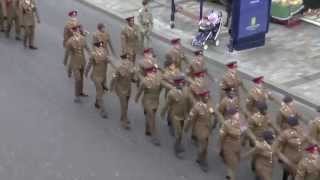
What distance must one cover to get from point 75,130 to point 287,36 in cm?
771

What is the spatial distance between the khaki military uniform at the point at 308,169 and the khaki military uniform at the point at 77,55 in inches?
231

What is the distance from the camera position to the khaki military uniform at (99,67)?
15047mm

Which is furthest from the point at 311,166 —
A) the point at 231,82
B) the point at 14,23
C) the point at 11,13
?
the point at 14,23

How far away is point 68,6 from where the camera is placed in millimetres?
22281

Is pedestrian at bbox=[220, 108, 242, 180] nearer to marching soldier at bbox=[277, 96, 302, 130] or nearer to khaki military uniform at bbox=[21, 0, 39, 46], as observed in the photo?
marching soldier at bbox=[277, 96, 302, 130]

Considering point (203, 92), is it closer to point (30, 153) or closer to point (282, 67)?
point (30, 153)

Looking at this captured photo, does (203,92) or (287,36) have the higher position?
(203,92)

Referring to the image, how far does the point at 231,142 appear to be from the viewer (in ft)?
40.7

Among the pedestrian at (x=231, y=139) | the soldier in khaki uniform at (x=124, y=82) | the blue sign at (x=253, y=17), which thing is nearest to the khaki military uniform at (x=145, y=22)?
the blue sign at (x=253, y=17)

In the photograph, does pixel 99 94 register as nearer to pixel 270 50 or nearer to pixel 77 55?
pixel 77 55

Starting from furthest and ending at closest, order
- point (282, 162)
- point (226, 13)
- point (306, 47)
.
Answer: point (226, 13) < point (306, 47) < point (282, 162)

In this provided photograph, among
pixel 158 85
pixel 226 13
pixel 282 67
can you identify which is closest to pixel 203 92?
pixel 158 85

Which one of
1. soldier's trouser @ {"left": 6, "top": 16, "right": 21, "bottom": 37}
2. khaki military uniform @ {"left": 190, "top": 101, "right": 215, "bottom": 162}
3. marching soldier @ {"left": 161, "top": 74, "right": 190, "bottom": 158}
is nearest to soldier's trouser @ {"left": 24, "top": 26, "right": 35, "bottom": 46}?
soldier's trouser @ {"left": 6, "top": 16, "right": 21, "bottom": 37}

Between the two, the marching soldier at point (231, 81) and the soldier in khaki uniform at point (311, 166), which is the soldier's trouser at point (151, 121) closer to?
the marching soldier at point (231, 81)
